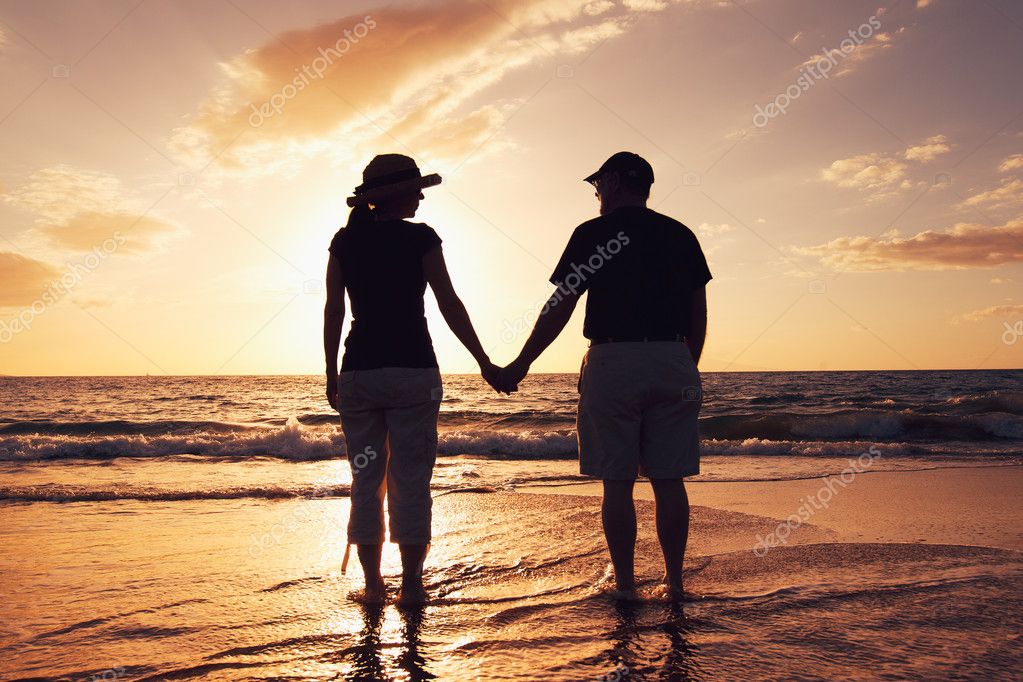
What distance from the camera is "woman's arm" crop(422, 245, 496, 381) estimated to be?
324 centimetres

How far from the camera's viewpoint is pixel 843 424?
1825 cm

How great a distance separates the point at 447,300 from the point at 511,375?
0.68m

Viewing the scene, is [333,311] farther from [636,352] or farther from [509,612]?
[509,612]

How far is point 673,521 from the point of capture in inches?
121

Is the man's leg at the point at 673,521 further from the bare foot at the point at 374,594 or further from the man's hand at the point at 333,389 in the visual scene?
the man's hand at the point at 333,389

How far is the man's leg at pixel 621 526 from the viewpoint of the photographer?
309 cm

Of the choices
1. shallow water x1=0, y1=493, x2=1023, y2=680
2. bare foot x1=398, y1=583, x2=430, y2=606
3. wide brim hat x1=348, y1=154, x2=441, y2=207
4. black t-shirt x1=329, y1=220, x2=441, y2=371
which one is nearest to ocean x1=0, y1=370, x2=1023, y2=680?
shallow water x1=0, y1=493, x2=1023, y2=680

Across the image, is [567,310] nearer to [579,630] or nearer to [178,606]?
[579,630]

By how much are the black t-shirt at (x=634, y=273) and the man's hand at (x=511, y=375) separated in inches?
21.0

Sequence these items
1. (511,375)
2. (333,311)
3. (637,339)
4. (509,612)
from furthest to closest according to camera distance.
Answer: (511,375) < (333,311) < (637,339) < (509,612)

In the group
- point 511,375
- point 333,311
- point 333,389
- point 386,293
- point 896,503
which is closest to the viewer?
point 386,293

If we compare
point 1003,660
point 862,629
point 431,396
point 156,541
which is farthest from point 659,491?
point 156,541

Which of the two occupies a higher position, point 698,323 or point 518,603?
point 698,323

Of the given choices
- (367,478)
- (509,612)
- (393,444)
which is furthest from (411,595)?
(393,444)
